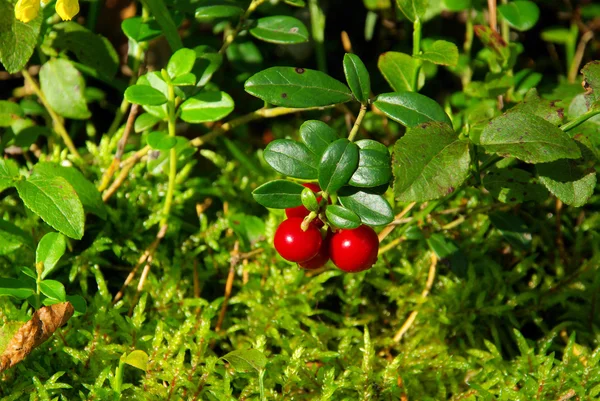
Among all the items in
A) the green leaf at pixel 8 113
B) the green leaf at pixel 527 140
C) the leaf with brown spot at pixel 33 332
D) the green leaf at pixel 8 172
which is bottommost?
Result: the leaf with brown spot at pixel 33 332

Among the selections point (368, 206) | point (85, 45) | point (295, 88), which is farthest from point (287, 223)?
point (85, 45)

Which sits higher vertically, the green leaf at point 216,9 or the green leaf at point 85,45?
the green leaf at point 216,9

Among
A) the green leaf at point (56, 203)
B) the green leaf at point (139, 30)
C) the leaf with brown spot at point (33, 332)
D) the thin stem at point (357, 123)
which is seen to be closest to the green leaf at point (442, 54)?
the thin stem at point (357, 123)

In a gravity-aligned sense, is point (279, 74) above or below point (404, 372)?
above

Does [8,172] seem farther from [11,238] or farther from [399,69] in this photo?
[399,69]

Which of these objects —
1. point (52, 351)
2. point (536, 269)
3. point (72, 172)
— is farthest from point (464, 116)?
point (52, 351)

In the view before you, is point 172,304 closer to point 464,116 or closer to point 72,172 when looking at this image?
point 72,172

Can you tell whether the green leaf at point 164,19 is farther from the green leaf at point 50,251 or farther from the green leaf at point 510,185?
the green leaf at point 510,185
